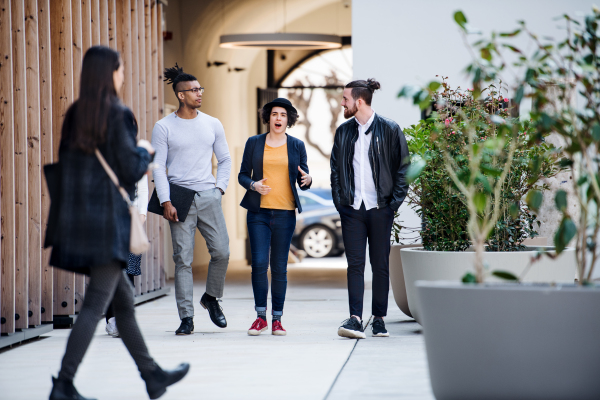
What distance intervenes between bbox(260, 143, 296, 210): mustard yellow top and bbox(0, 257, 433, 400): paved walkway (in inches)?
33.1

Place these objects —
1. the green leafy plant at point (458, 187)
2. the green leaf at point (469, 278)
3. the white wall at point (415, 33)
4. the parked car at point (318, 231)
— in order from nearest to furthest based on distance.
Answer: the green leaf at point (469, 278) → the green leafy plant at point (458, 187) → the white wall at point (415, 33) → the parked car at point (318, 231)

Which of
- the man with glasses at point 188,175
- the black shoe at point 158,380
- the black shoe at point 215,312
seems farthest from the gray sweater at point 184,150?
the black shoe at point 158,380

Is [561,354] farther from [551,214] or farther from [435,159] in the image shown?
[551,214]

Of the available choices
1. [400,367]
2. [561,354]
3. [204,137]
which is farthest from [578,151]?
[204,137]

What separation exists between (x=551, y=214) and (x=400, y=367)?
405 cm

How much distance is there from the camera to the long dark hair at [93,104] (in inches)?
114

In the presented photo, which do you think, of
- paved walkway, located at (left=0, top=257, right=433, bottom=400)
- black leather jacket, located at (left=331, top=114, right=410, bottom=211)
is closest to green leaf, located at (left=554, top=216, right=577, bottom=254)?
paved walkway, located at (left=0, top=257, right=433, bottom=400)

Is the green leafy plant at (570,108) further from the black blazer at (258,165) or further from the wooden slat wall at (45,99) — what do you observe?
the wooden slat wall at (45,99)

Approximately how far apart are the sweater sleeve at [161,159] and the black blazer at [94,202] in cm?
186

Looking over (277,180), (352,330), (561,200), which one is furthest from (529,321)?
(277,180)

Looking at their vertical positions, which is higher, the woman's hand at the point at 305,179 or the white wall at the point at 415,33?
the white wall at the point at 415,33

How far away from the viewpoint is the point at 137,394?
3.30 metres

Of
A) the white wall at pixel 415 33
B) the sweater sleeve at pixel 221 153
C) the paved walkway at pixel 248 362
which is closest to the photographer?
the paved walkway at pixel 248 362

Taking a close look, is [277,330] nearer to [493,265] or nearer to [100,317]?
[493,265]
